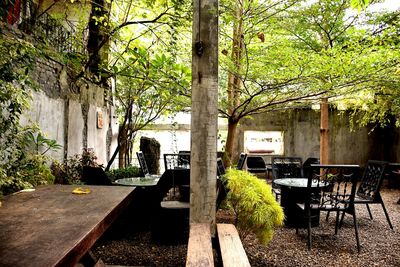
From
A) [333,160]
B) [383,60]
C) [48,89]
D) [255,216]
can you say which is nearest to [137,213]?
[255,216]

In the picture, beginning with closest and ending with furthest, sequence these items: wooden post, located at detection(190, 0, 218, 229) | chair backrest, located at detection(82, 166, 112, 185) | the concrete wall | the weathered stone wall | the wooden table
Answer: the wooden table < wooden post, located at detection(190, 0, 218, 229) < chair backrest, located at detection(82, 166, 112, 185) < the weathered stone wall < the concrete wall

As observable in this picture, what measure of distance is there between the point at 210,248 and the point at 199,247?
7cm

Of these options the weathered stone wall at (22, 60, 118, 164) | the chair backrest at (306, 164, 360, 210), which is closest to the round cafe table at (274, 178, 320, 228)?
the chair backrest at (306, 164, 360, 210)

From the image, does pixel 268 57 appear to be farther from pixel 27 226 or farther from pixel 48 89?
pixel 27 226

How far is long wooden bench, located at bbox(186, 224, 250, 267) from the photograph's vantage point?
1738mm

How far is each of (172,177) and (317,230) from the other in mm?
2318

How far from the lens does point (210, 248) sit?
1.93 m

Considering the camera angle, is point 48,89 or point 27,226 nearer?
point 27,226

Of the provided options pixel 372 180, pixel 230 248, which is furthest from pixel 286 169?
pixel 230 248

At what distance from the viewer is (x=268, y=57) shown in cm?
424

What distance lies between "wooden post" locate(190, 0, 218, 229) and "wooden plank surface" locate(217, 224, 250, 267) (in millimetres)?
250

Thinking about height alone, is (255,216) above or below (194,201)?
below

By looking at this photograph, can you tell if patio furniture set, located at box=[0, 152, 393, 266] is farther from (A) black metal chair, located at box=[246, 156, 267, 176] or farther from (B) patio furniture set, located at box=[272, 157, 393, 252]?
(A) black metal chair, located at box=[246, 156, 267, 176]

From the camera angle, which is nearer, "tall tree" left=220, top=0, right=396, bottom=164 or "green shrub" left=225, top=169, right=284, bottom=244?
"green shrub" left=225, top=169, right=284, bottom=244
